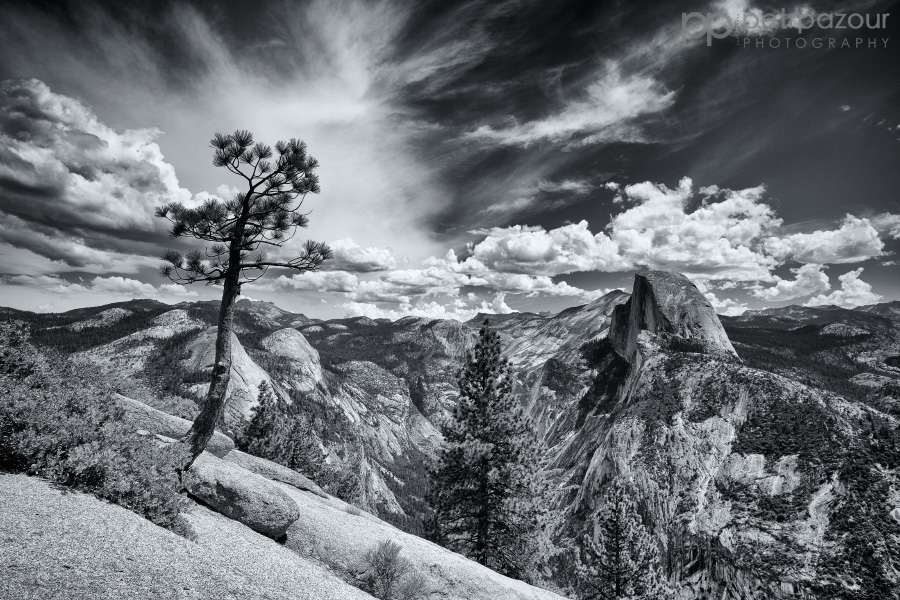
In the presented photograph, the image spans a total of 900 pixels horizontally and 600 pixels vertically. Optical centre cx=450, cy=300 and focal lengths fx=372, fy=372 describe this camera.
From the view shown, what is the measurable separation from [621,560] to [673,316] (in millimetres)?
114969

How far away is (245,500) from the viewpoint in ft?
34.3

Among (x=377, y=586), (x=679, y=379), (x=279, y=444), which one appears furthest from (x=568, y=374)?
(x=377, y=586)

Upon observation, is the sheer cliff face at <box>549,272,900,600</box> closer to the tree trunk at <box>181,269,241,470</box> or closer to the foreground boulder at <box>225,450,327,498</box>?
the foreground boulder at <box>225,450,327,498</box>

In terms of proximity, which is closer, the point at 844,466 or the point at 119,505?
the point at 119,505

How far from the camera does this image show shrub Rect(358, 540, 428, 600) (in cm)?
940

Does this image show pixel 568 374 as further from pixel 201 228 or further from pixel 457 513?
pixel 201 228

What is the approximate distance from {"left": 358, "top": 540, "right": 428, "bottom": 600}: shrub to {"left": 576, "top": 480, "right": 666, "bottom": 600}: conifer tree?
23.6 m

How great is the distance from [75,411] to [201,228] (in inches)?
231

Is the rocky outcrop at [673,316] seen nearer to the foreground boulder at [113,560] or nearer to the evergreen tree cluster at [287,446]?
the evergreen tree cluster at [287,446]

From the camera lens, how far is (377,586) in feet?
30.9

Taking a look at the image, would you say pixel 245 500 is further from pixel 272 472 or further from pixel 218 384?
pixel 272 472

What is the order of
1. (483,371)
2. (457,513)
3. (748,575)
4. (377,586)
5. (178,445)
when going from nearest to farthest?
(377,586) < (178,445) < (457,513) < (483,371) < (748,575)

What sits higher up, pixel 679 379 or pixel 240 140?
pixel 240 140

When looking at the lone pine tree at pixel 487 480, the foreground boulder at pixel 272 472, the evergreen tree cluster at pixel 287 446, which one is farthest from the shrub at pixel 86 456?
the evergreen tree cluster at pixel 287 446
